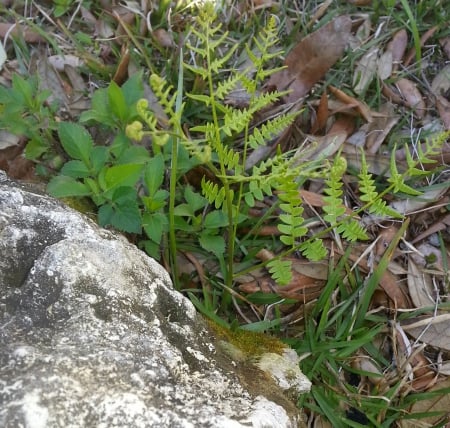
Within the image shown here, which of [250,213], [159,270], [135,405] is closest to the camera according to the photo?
[135,405]

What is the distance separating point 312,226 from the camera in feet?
8.38

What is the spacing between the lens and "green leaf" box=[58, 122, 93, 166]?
2146mm

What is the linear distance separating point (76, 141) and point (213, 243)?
0.65 metres

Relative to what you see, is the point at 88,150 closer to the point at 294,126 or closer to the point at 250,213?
the point at 250,213

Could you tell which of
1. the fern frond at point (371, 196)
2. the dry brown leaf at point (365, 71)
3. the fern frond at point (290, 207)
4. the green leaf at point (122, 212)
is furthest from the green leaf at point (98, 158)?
the dry brown leaf at point (365, 71)

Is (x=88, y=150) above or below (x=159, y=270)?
above

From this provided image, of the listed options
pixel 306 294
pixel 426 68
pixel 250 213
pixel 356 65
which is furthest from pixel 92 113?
pixel 426 68

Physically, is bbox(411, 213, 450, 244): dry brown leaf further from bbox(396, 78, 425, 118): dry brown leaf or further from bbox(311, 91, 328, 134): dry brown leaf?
bbox(311, 91, 328, 134): dry brown leaf

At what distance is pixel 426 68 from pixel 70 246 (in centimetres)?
211

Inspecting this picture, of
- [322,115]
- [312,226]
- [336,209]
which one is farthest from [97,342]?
[322,115]

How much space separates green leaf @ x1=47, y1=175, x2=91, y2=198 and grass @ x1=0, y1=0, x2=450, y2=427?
1.05ft

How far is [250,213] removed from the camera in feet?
8.27

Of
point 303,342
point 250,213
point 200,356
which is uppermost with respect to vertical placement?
point 200,356

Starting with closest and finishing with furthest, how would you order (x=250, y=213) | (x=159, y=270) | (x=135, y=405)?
(x=135, y=405) → (x=159, y=270) → (x=250, y=213)
